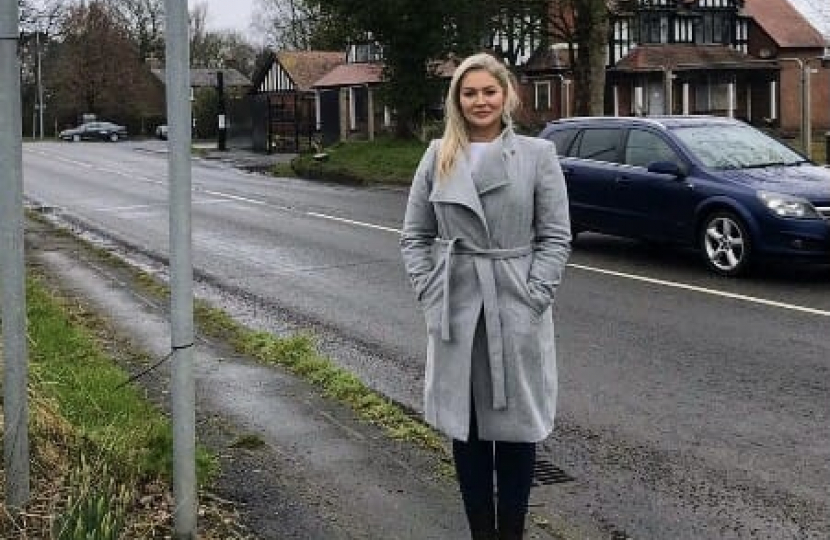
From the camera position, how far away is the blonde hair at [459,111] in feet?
Answer: 13.1

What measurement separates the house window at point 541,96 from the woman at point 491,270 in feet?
152

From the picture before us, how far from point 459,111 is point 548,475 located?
2.27 meters

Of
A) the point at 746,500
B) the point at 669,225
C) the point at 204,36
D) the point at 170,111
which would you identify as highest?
the point at 204,36

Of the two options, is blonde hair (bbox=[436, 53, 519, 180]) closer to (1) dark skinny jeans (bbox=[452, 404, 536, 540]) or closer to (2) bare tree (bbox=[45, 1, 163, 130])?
(1) dark skinny jeans (bbox=[452, 404, 536, 540])

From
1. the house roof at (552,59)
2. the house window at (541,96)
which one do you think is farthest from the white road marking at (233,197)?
the house window at (541,96)

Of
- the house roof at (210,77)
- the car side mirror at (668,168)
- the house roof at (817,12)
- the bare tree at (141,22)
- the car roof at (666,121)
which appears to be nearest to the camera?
the car side mirror at (668,168)

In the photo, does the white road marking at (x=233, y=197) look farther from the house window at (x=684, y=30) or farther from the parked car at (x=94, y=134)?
the parked car at (x=94, y=134)

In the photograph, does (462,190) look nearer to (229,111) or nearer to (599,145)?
(599,145)

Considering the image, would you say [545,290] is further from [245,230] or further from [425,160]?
[245,230]

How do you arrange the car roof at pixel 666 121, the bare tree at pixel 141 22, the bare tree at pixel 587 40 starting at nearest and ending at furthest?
1. the car roof at pixel 666 121
2. the bare tree at pixel 587 40
3. the bare tree at pixel 141 22

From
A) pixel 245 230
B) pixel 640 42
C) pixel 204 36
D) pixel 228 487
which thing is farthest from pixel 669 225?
pixel 204 36

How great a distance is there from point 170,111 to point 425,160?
3.05 ft

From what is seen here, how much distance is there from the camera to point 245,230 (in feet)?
56.5

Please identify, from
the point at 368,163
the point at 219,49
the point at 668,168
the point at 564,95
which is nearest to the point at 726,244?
the point at 668,168
